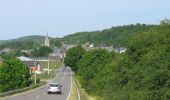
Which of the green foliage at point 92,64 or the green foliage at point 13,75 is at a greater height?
the green foliage at point 92,64

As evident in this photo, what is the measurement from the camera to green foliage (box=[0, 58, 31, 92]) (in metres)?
84.3

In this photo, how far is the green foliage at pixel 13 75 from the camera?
8430cm

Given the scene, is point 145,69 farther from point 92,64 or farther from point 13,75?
point 13,75

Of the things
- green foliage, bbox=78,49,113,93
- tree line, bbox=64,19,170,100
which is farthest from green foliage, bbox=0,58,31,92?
tree line, bbox=64,19,170,100

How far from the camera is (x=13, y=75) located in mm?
85875

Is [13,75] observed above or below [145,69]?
below

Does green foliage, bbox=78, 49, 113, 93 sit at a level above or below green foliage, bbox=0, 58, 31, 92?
above

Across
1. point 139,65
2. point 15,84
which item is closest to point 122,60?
point 139,65

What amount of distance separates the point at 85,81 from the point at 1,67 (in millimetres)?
33638

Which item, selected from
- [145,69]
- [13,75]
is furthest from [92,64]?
[145,69]

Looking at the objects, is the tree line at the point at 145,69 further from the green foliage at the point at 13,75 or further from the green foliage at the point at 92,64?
the green foliage at the point at 13,75

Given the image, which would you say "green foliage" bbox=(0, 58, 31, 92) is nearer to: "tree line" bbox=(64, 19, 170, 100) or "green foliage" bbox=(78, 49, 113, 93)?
"green foliage" bbox=(78, 49, 113, 93)

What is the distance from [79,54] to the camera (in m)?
138

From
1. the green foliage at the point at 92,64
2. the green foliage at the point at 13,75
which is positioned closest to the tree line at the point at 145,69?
the green foliage at the point at 92,64
